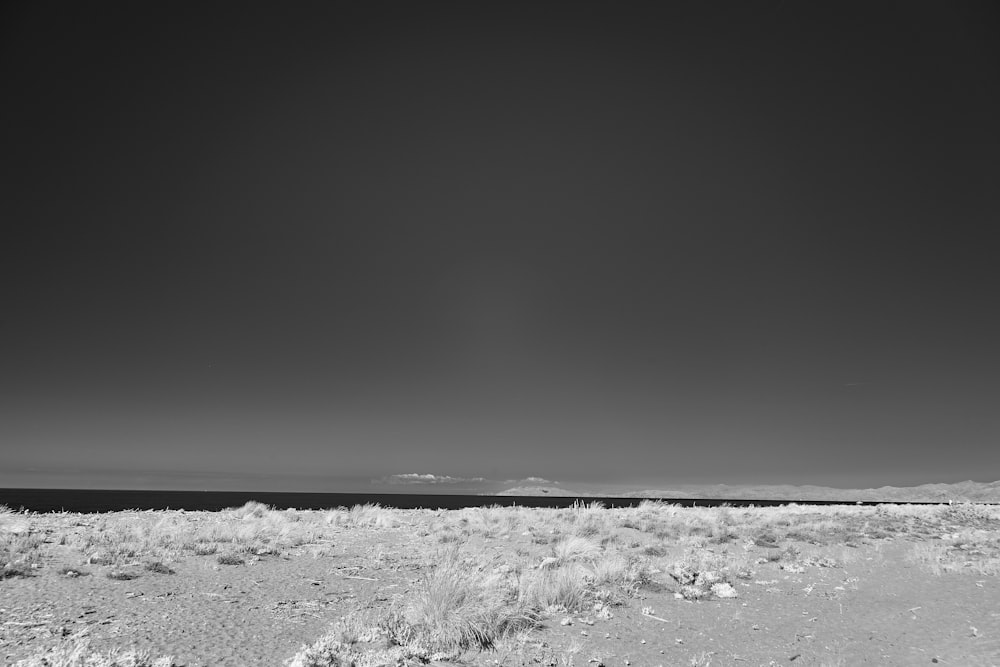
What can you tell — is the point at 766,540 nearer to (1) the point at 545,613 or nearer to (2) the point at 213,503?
(1) the point at 545,613

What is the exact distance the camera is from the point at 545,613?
8.88 m

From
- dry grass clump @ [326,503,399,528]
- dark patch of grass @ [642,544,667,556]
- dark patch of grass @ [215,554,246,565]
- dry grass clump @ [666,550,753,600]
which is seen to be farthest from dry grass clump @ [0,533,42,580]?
dark patch of grass @ [642,544,667,556]

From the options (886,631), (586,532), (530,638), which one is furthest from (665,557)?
(530,638)

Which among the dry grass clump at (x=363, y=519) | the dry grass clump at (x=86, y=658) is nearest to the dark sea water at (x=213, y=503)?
the dry grass clump at (x=363, y=519)

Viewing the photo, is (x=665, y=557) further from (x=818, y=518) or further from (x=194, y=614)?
(x=818, y=518)

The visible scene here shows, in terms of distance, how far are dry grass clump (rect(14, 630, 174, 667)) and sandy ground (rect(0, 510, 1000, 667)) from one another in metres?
0.25

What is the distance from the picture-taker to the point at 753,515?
92.2ft

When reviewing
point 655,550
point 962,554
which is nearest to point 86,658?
point 655,550

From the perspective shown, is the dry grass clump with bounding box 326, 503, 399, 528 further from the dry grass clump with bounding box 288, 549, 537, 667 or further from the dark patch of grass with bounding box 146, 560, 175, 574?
the dry grass clump with bounding box 288, 549, 537, 667

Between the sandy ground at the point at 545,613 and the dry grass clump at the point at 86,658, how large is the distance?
0.82 ft

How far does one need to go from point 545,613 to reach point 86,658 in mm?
6000

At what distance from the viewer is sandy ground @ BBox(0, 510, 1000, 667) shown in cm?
710

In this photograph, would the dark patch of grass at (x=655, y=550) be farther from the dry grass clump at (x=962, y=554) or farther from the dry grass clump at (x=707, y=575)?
the dry grass clump at (x=962, y=554)

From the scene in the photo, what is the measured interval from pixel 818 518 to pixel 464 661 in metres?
26.2
